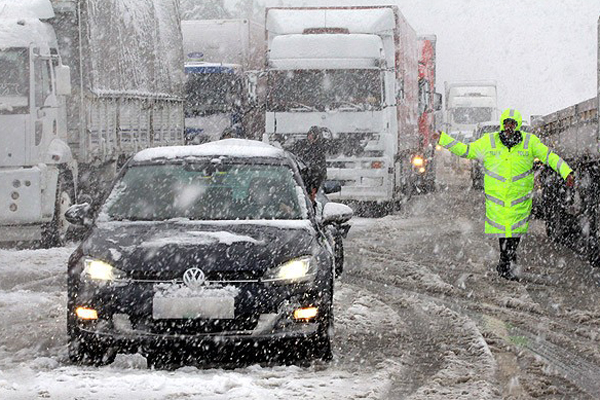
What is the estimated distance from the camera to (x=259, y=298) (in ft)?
22.4

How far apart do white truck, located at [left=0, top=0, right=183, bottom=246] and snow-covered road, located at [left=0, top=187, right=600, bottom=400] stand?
42.8 inches

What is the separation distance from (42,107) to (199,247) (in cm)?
835

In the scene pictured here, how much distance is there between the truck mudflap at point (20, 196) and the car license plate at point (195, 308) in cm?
793

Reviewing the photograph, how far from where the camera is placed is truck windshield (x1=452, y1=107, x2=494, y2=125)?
48875 millimetres

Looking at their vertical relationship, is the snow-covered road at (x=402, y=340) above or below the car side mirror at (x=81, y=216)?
below

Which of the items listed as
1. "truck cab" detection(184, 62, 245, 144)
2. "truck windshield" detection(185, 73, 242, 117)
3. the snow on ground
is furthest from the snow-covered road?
"truck windshield" detection(185, 73, 242, 117)

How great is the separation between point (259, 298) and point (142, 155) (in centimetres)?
215

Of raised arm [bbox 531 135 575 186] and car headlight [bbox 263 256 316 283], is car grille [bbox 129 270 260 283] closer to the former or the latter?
car headlight [bbox 263 256 316 283]

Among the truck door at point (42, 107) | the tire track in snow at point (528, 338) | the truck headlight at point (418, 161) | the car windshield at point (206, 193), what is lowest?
the tire track in snow at point (528, 338)

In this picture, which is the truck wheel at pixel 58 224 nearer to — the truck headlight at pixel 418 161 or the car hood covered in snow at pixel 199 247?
the car hood covered in snow at pixel 199 247

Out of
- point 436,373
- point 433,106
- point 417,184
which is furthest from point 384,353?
point 433,106

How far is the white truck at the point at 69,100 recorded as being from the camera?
571 inches

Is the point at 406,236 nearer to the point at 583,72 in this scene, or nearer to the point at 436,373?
the point at 436,373

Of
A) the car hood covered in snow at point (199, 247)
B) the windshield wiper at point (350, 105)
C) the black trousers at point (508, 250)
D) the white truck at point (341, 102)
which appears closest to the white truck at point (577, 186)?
the black trousers at point (508, 250)
